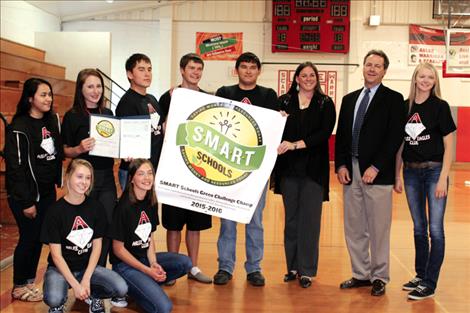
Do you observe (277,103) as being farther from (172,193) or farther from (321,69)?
(321,69)

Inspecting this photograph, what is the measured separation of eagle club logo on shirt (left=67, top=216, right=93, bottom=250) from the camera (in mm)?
3135

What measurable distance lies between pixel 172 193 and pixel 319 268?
1512 mm

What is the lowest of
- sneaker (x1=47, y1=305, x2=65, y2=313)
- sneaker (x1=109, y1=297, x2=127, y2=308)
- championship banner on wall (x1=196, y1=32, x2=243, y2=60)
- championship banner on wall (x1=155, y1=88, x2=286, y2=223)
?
sneaker (x1=109, y1=297, x2=127, y2=308)

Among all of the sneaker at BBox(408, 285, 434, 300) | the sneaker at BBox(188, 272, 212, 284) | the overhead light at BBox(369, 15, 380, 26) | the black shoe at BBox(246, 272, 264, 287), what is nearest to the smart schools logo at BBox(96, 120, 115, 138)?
the sneaker at BBox(188, 272, 212, 284)

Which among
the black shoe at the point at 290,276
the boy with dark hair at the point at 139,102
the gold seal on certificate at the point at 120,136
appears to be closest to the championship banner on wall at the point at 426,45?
the black shoe at the point at 290,276

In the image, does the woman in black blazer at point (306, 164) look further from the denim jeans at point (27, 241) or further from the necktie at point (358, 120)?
the denim jeans at point (27, 241)

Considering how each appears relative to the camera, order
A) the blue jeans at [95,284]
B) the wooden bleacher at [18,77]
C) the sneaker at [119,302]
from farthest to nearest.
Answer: the wooden bleacher at [18,77], the sneaker at [119,302], the blue jeans at [95,284]

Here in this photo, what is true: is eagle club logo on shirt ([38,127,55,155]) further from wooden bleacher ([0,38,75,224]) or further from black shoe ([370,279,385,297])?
wooden bleacher ([0,38,75,224])

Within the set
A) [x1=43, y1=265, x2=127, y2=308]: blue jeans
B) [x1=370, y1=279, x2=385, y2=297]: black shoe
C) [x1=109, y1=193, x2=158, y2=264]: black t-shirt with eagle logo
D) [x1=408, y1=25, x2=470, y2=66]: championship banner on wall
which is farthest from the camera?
[x1=408, y1=25, x2=470, y2=66]: championship banner on wall

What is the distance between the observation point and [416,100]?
3682 mm

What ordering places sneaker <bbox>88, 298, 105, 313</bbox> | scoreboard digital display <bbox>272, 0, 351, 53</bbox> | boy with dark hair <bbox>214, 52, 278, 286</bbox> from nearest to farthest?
1. sneaker <bbox>88, 298, 105, 313</bbox>
2. boy with dark hair <bbox>214, 52, 278, 286</bbox>
3. scoreboard digital display <bbox>272, 0, 351, 53</bbox>

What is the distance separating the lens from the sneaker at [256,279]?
12.7 feet

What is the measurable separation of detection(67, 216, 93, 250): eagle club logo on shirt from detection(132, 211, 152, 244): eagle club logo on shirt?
0.28m

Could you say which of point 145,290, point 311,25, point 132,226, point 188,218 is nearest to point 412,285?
point 188,218
